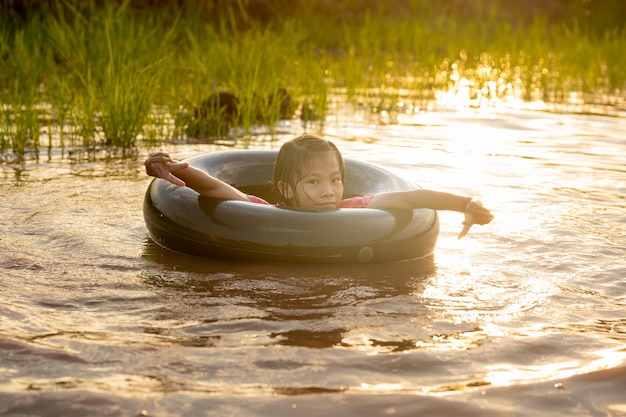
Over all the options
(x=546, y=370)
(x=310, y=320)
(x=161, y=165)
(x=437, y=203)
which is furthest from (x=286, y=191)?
(x=546, y=370)

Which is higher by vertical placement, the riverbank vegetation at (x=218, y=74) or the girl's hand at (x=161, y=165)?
the riverbank vegetation at (x=218, y=74)

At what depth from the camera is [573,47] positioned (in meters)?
13.3

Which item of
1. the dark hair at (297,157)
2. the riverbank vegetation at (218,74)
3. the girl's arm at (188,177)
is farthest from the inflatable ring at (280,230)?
the riverbank vegetation at (218,74)

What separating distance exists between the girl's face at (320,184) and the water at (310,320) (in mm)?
Answer: 389

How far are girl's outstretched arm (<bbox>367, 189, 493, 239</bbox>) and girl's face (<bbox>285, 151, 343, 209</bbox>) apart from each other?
21 centimetres

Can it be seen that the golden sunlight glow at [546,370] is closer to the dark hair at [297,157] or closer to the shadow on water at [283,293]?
the shadow on water at [283,293]

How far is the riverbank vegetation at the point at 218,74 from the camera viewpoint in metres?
7.72

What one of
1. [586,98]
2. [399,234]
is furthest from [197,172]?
[586,98]

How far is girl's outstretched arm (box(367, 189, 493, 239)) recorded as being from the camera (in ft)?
14.0

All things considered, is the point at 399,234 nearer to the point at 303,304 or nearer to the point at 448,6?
the point at 303,304

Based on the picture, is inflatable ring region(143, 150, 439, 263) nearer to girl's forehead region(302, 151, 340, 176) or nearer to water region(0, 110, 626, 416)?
water region(0, 110, 626, 416)

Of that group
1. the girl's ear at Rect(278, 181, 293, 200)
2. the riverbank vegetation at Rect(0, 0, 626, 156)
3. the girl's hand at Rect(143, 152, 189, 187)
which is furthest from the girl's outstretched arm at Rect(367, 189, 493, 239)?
the riverbank vegetation at Rect(0, 0, 626, 156)

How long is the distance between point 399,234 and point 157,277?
1174 millimetres

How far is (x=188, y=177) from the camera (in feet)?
15.5
